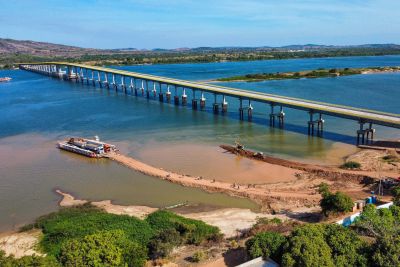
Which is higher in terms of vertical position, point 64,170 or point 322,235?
point 322,235

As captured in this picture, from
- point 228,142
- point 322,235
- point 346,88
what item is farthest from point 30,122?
point 346,88

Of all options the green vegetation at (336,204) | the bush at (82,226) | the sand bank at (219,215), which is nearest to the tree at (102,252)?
→ the bush at (82,226)

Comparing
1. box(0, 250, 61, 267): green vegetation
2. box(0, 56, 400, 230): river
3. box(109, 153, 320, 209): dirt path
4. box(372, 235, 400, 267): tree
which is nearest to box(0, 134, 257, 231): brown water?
box(0, 56, 400, 230): river

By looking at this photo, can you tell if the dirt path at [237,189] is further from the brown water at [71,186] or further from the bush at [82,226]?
the bush at [82,226]

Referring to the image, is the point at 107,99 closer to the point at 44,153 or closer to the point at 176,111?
the point at 176,111

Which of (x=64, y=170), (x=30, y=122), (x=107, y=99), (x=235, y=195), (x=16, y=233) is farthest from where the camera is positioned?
(x=107, y=99)

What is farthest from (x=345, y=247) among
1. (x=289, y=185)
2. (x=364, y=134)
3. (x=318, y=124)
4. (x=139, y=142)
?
(x=139, y=142)
